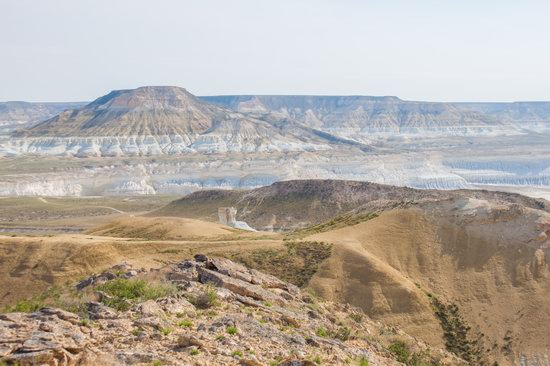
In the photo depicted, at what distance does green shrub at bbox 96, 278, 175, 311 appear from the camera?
57.0 feet

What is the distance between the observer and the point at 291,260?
127 ft

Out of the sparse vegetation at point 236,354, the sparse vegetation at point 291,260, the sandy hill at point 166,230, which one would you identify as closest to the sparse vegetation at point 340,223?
the sparse vegetation at point 291,260

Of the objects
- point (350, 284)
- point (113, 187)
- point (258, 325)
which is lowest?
point (113, 187)

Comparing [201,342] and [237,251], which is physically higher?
[201,342]

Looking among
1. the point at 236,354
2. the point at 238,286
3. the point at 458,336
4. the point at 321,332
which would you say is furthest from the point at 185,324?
the point at 458,336

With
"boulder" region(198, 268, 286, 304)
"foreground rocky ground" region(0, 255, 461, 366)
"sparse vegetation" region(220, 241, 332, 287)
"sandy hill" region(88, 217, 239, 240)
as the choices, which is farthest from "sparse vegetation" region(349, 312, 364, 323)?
"sandy hill" region(88, 217, 239, 240)

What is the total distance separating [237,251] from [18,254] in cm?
1379

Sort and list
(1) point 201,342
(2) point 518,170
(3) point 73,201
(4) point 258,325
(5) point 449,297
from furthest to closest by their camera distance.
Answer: (2) point 518,170 → (3) point 73,201 → (5) point 449,297 → (4) point 258,325 → (1) point 201,342

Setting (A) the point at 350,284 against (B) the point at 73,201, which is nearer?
(A) the point at 350,284

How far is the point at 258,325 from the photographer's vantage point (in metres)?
17.2

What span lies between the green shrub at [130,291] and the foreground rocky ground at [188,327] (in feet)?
0.09

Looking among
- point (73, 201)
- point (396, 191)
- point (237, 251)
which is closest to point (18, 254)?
point (237, 251)

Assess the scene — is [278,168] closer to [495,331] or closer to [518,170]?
[518,170]

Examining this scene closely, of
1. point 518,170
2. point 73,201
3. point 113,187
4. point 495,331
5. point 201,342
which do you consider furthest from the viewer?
point 518,170
